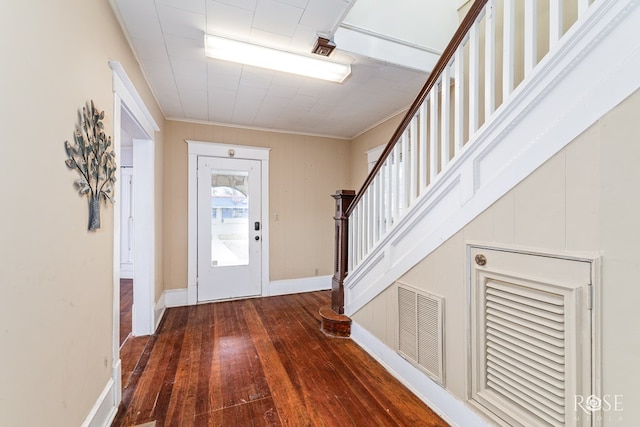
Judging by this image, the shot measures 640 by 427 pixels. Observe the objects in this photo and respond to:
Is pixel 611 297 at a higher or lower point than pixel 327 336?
higher

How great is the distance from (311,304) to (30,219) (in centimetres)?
324

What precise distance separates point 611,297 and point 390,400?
55.6 inches

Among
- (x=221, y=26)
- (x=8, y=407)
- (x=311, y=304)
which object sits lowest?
(x=311, y=304)

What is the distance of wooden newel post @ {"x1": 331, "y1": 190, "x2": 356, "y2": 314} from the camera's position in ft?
9.74

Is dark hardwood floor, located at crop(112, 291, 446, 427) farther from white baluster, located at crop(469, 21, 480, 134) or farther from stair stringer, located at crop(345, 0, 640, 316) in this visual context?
white baluster, located at crop(469, 21, 480, 134)

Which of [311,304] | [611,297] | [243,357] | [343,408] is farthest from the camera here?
[311,304]

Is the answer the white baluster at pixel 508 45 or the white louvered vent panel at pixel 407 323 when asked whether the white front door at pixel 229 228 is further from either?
the white baluster at pixel 508 45

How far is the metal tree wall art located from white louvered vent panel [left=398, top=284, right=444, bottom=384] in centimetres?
206

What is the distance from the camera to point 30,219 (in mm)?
979

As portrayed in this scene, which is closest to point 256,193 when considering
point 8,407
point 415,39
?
point 415,39

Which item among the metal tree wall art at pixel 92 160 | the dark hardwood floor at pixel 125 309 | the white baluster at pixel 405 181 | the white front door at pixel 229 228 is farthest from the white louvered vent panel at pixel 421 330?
the dark hardwood floor at pixel 125 309

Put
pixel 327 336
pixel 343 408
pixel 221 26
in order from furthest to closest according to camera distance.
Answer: pixel 327 336
pixel 221 26
pixel 343 408

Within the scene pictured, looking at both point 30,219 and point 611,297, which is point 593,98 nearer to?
point 611,297

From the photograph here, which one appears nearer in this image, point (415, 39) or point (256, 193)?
point (415, 39)
